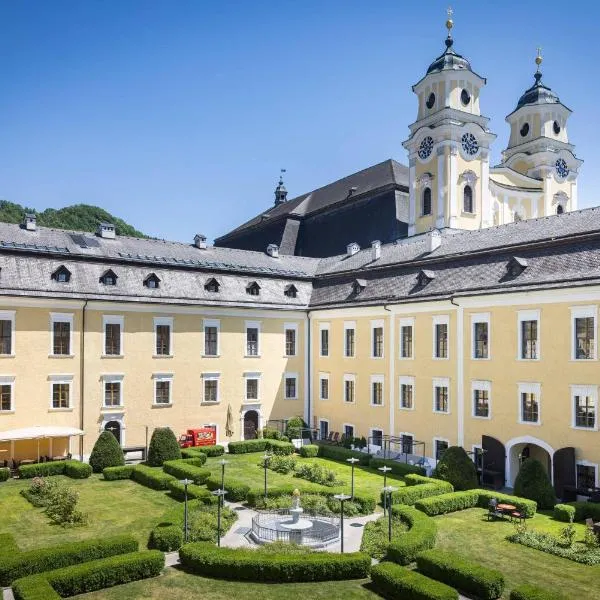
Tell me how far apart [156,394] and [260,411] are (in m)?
7.34

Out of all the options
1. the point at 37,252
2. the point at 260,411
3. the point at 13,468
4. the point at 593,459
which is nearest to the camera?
the point at 593,459

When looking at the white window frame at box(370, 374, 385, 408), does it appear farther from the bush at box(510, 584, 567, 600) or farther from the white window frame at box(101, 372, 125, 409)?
the bush at box(510, 584, 567, 600)

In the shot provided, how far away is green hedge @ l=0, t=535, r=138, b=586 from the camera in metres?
17.2

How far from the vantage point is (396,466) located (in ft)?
102

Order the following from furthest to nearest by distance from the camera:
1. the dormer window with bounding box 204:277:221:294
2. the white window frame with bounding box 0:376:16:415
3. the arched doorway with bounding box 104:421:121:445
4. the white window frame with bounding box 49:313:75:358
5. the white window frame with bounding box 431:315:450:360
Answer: the dormer window with bounding box 204:277:221:294 < the arched doorway with bounding box 104:421:121:445 < the white window frame with bounding box 49:313:75:358 < the white window frame with bounding box 431:315:450:360 < the white window frame with bounding box 0:376:16:415

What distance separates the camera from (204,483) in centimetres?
2903

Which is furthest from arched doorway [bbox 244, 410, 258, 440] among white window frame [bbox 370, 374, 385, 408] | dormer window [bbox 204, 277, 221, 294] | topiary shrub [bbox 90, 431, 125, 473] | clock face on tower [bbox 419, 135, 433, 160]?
clock face on tower [bbox 419, 135, 433, 160]

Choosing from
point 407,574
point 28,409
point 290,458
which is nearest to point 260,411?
point 290,458

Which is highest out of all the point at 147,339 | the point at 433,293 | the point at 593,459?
the point at 433,293

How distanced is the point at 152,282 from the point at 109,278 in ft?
8.57

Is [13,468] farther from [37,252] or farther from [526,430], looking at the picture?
[526,430]

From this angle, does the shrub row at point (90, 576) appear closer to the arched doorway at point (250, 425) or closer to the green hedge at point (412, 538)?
the green hedge at point (412, 538)

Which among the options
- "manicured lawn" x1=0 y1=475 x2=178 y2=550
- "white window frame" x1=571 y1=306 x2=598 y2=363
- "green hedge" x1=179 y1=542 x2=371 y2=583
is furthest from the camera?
"white window frame" x1=571 y1=306 x2=598 y2=363

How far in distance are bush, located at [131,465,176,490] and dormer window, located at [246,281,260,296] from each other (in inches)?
556
